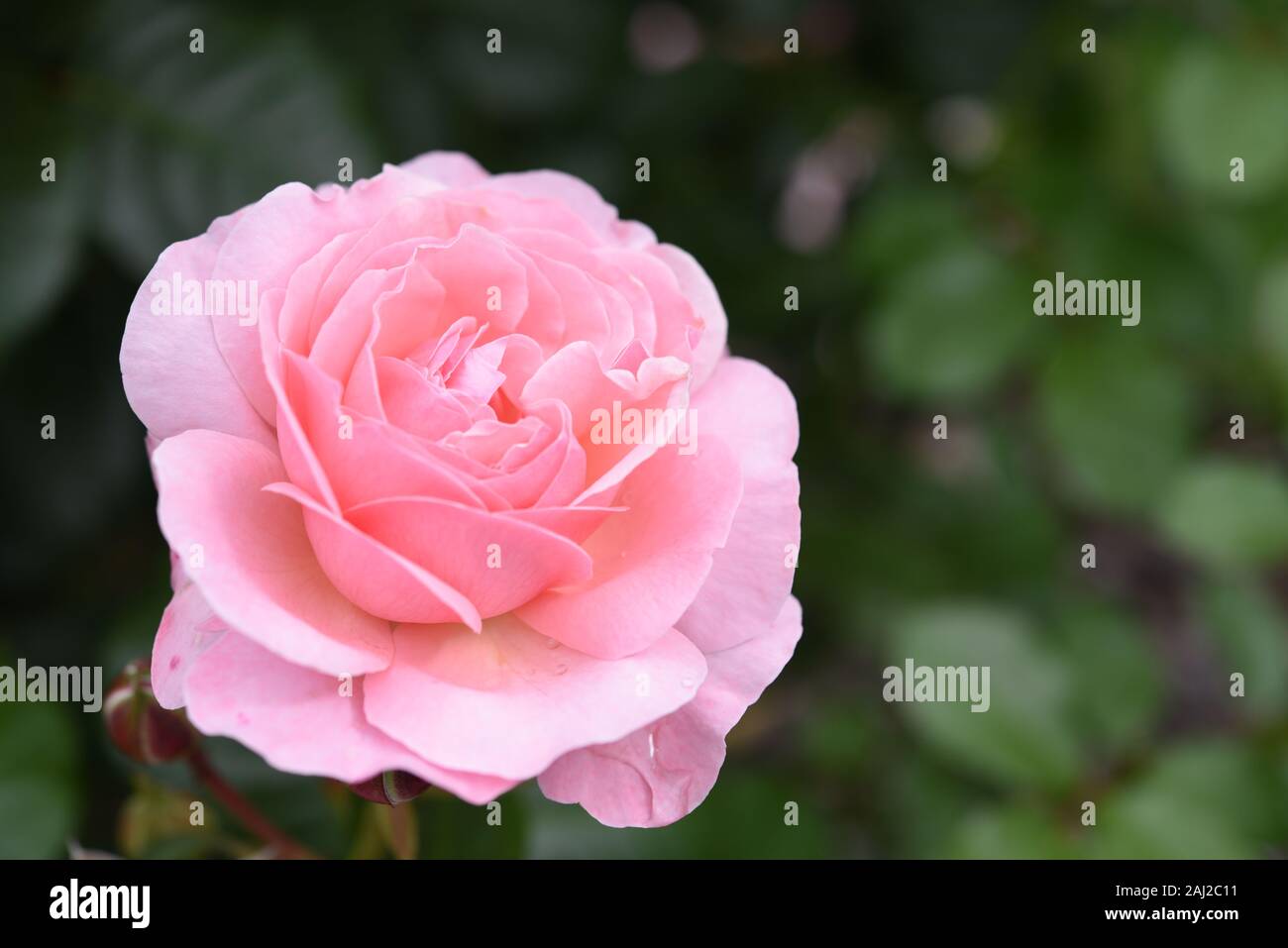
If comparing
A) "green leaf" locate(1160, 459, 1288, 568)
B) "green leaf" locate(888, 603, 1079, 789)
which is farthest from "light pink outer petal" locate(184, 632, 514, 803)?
"green leaf" locate(1160, 459, 1288, 568)

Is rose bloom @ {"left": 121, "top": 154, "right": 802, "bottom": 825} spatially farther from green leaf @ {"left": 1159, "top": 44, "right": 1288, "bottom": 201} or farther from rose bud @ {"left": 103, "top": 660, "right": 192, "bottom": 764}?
green leaf @ {"left": 1159, "top": 44, "right": 1288, "bottom": 201}

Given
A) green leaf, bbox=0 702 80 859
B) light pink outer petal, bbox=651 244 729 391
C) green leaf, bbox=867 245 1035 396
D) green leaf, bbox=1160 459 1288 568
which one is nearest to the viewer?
light pink outer petal, bbox=651 244 729 391

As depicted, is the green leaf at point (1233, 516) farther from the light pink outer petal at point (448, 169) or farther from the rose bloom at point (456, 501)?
the light pink outer petal at point (448, 169)

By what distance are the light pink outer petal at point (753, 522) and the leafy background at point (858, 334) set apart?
289 millimetres

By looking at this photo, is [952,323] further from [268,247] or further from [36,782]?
[36,782]

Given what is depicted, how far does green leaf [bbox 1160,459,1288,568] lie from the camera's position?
3.59ft

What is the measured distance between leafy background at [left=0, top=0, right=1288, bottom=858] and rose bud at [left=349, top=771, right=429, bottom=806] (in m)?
0.21

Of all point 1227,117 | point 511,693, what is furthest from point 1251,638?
point 511,693

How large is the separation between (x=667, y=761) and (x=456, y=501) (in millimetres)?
172

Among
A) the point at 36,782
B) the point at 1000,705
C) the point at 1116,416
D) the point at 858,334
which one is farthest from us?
the point at 858,334

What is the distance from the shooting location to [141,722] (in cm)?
69

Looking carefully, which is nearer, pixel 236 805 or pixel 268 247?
pixel 268 247

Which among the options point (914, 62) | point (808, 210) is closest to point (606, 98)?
point (914, 62)
